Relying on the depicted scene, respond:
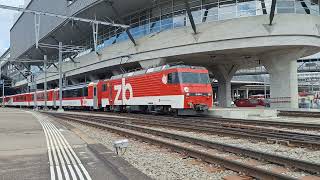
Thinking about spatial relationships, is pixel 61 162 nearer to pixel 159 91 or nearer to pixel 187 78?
pixel 187 78

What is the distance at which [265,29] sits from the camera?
34500 millimetres

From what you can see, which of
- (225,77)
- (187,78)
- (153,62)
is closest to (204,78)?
(187,78)

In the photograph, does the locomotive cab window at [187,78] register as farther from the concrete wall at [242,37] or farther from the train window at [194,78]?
the concrete wall at [242,37]

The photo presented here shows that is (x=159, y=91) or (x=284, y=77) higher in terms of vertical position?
(x=284, y=77)

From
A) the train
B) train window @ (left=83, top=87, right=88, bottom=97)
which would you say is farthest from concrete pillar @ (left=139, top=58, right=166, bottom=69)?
train window @ (left=83, top=87, right=88, bottom=97)

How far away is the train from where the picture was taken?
83.5ft

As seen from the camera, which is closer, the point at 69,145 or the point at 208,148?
the point at 208,148

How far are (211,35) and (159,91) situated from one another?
1196 centimetres

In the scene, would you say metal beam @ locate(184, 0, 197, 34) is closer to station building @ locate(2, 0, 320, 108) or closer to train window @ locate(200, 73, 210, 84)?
station building @ locate(2, 0, 320, 108)

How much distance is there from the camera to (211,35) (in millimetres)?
36906

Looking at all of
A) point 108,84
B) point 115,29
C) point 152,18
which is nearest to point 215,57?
point 152,18

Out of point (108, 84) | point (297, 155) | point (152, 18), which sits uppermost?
point (152, 18)

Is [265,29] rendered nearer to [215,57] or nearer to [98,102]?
[215,57]

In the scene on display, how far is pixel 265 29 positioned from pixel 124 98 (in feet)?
44.1
